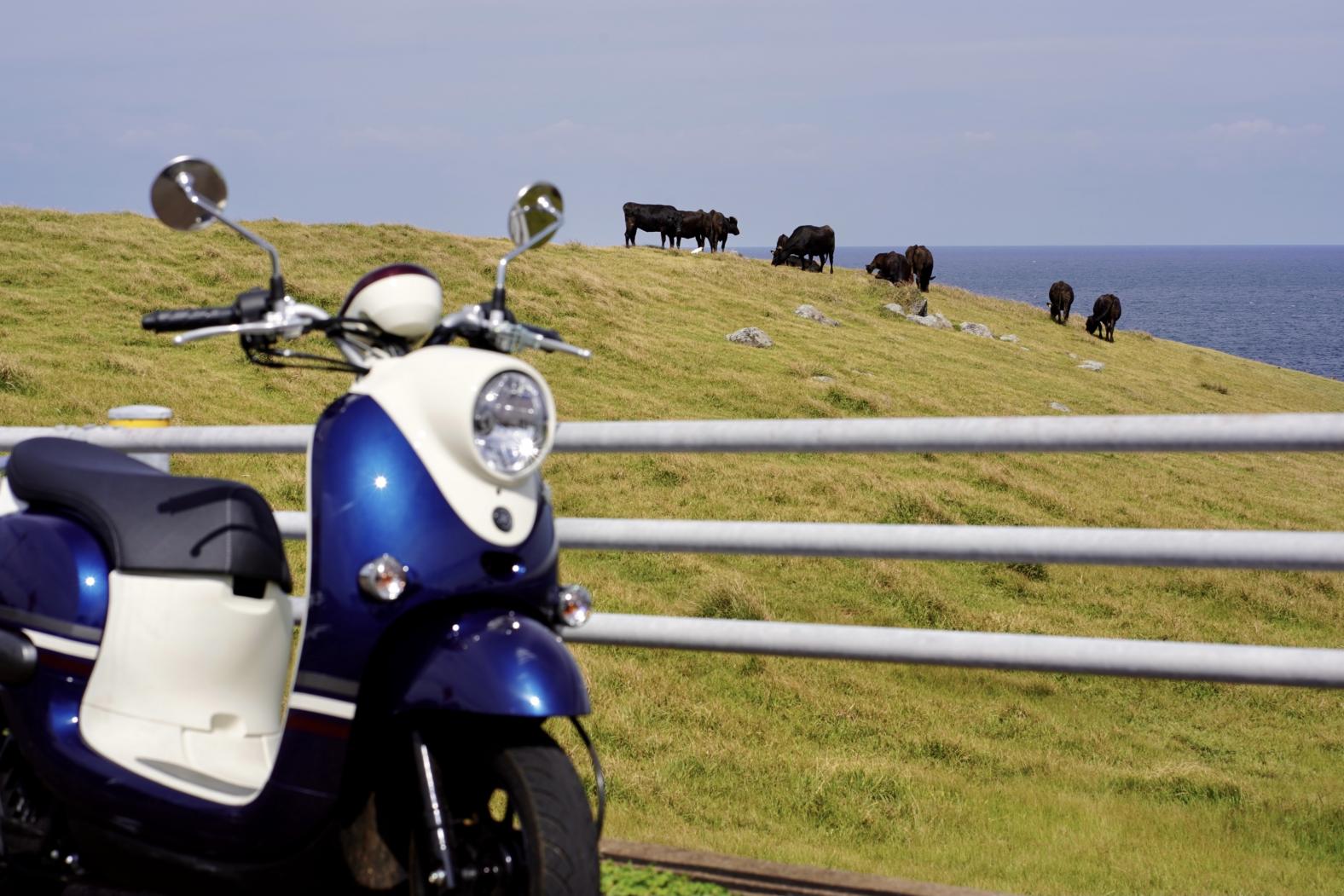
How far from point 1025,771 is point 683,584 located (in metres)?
4.60

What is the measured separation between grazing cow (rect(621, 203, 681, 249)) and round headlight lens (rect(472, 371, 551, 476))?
54.2 meters

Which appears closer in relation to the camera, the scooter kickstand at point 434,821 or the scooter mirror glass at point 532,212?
the scooter kickstand at point 434,821

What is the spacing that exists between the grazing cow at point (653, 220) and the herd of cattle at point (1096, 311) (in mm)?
15345

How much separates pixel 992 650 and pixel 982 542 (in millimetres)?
293

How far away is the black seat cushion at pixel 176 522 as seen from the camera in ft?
11.1

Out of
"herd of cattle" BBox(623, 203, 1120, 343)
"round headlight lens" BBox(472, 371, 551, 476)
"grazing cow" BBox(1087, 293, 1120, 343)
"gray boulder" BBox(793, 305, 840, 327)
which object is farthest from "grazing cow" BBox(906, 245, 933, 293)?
"round headlight lens" BBox(472, 371, 551, 476)

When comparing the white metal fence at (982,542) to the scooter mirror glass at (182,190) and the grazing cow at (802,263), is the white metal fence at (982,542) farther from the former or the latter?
the grazing cow at (802,263)

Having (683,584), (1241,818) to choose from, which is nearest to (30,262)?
(683,584)

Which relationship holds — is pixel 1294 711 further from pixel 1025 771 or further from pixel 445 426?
pixel 445 426

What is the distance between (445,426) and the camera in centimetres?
287

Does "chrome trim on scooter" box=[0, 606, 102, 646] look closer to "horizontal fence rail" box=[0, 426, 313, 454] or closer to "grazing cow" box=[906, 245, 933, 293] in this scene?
"horizontal fence rail" box=[0, 426, 313, 454]

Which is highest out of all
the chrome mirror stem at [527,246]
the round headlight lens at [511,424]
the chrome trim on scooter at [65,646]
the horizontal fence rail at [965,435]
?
the chrome mirror stem at [527,246]

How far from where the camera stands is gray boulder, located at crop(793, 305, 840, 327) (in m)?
35.7

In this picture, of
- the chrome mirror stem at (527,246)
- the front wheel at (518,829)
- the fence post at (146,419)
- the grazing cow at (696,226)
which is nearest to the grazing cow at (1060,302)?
the grazing cow at (696,226)
